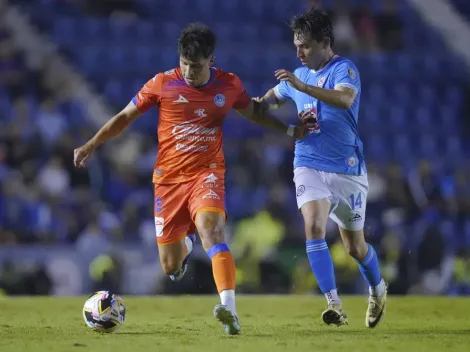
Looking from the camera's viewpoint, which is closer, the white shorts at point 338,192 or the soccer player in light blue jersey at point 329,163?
the soccer player in light blue jersey at point 329,163

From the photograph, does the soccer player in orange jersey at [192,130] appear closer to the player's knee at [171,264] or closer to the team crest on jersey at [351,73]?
the player's knee at [171,264]

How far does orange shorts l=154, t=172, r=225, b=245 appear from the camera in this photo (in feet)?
26.1

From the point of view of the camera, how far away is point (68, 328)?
8430 millimetres

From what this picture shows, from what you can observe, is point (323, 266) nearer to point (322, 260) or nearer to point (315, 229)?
point (322, 260)

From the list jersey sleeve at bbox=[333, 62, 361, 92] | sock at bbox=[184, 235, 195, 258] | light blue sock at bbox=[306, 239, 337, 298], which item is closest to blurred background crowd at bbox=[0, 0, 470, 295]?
sock at bbox=[184, 235, 195, 258]

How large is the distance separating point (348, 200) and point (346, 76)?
1021 mm

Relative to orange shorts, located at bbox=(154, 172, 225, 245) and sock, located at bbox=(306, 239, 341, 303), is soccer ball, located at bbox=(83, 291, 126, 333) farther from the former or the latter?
sock, located at bbox=(306, 239, 341, 303)

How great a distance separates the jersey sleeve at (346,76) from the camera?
8188 millimetres

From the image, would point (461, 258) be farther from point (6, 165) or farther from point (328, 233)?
point (6, 165)

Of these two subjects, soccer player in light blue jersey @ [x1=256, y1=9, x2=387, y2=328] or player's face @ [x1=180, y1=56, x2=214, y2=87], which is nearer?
player's face @ [x1=180, y1=56, x2=214, y2=87]

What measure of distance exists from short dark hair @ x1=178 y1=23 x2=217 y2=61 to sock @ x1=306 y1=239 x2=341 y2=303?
1.73 meters

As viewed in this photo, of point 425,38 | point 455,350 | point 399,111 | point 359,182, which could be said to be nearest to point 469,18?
point 425,38

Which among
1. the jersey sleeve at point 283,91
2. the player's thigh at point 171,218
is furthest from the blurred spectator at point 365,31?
the player's thigh at point 171,218

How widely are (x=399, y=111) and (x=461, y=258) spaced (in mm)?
5033
